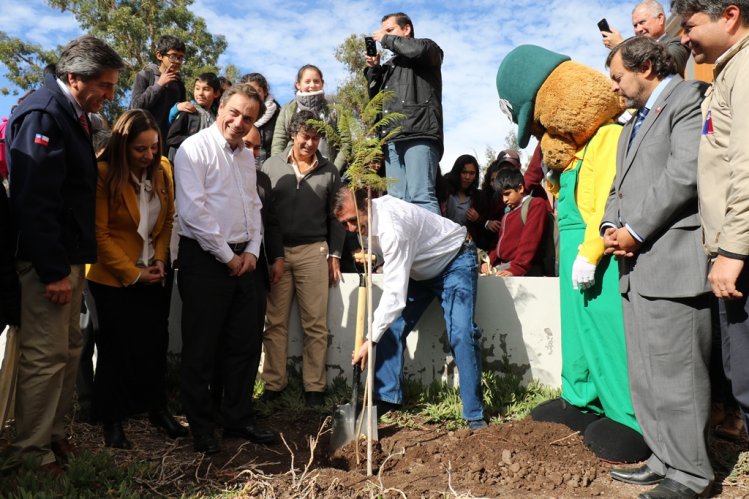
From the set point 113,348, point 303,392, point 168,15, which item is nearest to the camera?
point 113,348

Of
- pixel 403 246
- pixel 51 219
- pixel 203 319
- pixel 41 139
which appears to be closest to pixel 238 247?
pixel 203 319

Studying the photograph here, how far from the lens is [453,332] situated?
14.1ft

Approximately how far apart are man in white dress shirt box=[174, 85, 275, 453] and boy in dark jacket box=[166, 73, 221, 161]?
1.89m

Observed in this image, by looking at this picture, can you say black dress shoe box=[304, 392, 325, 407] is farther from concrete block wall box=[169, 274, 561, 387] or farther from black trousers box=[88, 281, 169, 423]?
black trousers box=[88, 281, 169, 423]

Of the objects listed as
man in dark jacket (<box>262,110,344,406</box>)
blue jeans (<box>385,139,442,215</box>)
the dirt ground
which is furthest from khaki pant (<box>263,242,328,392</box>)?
blue jeans (<box>385,139,442,215</box>)

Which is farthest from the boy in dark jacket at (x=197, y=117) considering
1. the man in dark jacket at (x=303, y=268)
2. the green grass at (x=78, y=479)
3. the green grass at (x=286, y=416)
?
the green grass at (x=78, y=479)

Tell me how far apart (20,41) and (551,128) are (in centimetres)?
2182

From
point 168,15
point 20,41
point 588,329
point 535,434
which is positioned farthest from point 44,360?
point 20,41

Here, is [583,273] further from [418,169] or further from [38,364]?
[38,364]

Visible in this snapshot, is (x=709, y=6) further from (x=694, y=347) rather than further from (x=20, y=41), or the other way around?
(x=20, y=41)

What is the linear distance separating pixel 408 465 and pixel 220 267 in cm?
166

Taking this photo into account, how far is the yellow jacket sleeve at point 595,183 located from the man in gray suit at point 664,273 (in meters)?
0.26

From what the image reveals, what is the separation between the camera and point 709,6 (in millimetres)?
2680

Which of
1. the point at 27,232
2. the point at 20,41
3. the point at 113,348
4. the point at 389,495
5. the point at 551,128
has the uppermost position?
the point at 20,41
